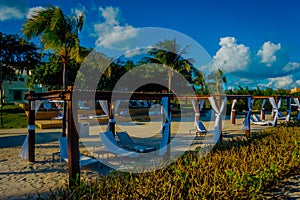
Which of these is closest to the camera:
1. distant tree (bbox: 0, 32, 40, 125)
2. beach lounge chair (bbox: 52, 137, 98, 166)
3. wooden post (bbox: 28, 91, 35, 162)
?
beach lounge chair (bbox: 52, 137, 98, 166)

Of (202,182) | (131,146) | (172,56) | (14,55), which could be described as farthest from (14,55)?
(202,182)

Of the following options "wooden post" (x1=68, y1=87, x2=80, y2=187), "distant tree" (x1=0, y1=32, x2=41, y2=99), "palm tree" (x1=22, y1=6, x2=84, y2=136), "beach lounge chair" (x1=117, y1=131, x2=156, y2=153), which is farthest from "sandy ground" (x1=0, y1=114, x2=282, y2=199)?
"distant tree" (x1=0, y1=32, x2=41, y2=99)

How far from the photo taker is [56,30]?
10.7 meters

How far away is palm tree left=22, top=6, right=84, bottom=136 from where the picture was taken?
1066cm

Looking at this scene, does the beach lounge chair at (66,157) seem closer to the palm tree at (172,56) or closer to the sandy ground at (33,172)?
the sandy ground at (33,172)

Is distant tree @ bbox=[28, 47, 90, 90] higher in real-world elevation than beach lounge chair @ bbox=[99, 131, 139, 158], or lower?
higher

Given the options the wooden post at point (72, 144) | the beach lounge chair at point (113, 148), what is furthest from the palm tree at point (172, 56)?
the wooden post at point (72, 144)

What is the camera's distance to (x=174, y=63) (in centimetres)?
2633

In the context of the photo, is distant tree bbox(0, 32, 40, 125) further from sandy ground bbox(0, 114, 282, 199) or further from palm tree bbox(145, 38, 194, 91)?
sandy ground bbox(0, 114, 282, 199)

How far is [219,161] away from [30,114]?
20.5ft

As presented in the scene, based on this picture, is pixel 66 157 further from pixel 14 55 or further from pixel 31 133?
pixel 14 55

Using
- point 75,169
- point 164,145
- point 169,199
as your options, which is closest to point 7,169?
point 75,169

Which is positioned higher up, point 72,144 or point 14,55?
point 14,55

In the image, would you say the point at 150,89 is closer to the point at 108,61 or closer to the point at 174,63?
the point at 174,63
